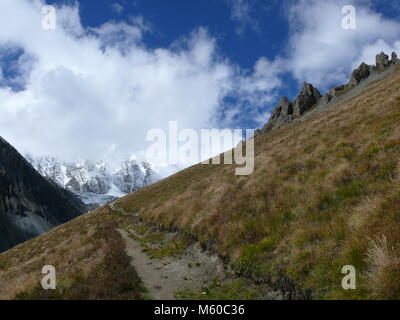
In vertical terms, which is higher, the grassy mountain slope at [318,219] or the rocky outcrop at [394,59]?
the rocky outcrop at [394,59]

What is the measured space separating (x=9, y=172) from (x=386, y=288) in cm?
21176

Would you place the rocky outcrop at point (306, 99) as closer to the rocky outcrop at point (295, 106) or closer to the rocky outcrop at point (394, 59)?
the rocky outcrop at point (295, 106)

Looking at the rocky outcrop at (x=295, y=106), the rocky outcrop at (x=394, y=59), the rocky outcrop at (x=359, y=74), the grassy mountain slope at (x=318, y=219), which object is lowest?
the grassy mountain slope at (x=318, y=219)

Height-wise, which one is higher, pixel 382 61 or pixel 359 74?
pixel 382 61

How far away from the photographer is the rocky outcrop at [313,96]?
95.0 meters

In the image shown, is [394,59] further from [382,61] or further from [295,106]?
[295,106]

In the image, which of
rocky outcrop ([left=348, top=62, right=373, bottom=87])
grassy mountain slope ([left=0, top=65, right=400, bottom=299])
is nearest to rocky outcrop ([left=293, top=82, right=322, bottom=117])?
rocky outcrop ([left=348, top=62, right=373, bottom=87])

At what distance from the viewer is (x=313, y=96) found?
4139 inches

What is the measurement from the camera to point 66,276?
12.7m

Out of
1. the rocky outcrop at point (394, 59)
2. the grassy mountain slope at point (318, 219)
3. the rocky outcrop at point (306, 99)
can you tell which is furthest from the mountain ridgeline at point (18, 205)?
the rocky outcrop at point (394, 59)

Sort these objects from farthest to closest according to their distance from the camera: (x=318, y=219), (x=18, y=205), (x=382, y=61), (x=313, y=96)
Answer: (x=18, y=205), (x=313, y=96), (x=382, y=61), (x=318, y=219)

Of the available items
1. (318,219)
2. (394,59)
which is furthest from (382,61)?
(318,219)

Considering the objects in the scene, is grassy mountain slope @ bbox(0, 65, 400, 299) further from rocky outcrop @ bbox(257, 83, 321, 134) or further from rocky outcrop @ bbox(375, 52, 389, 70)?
rocky outcrop @ bbox(375, 52, 389, 70)
